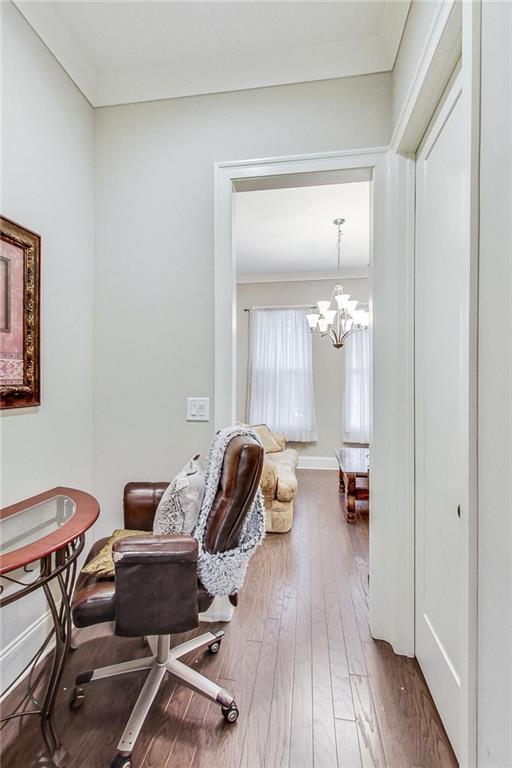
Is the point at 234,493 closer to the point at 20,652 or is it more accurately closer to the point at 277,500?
the point at 20,652

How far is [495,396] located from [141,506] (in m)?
1.55

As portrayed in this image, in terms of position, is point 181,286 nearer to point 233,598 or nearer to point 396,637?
point 233,598

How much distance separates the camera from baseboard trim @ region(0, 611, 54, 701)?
1.41 meters

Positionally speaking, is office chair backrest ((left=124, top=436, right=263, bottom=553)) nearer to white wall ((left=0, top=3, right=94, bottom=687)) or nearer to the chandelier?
white wall ((left=0, top=3, right=94, bottom=687))

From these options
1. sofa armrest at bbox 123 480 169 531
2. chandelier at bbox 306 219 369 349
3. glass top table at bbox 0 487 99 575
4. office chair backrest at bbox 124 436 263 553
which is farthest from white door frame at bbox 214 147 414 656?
chandelier at bbox 306 219 369 349

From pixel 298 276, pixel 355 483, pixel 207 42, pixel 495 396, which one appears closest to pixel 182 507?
pixel 495 396

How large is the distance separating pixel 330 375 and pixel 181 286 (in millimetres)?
3638

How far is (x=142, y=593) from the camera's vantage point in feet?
3.88

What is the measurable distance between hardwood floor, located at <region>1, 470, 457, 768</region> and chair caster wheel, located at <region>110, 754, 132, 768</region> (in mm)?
72

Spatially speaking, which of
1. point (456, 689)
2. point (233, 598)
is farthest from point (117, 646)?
point (456, 689)

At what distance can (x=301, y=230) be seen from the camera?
370 centimetres

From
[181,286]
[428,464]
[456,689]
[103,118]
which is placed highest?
[103,118]

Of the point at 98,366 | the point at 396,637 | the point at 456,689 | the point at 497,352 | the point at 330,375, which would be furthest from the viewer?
the point at 330,375

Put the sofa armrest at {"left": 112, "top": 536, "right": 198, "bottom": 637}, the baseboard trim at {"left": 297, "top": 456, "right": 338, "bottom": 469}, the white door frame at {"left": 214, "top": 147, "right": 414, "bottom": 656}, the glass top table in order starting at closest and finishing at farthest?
the glass top table → the sofa armrest at {"left": 112, "top": 536, "right": 198, "bottom": 637} → the white door frame at {"left": 214, "top": 147, "right": 414, "bottom": 656} → the baseboard trim at {"left": 297, "top": 456, "right": 338, "bottom": 469}
